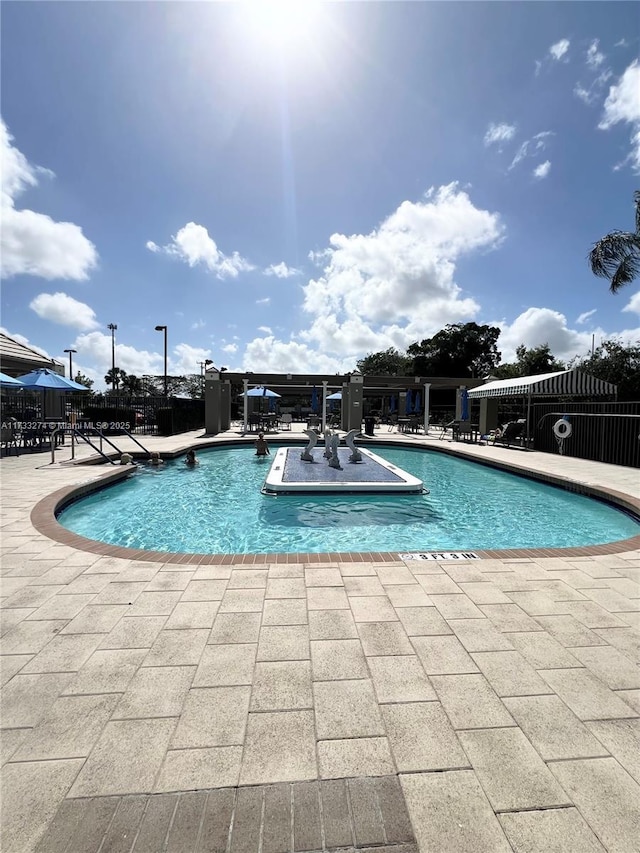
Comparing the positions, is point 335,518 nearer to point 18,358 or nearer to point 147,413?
point 18,358

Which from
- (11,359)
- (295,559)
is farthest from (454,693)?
(11,359)

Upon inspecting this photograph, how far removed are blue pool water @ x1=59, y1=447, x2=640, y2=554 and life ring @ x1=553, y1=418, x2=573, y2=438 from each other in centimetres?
371

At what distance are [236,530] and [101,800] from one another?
4.98 metres

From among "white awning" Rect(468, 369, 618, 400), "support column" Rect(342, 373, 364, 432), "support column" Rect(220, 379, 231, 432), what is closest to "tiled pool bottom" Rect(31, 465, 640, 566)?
"white awning" Rect(468, 369, 618, 400)

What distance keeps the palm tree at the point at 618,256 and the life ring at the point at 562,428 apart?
14.8 ft

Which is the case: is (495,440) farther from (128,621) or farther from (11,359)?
(11,359)

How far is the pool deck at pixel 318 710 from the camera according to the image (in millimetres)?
1434

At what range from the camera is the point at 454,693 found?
212 cm

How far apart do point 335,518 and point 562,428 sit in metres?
9.43

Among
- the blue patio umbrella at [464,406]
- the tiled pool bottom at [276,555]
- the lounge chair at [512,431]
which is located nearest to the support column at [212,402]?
the blue patio umbrella at [464,406]

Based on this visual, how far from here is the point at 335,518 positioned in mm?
7051

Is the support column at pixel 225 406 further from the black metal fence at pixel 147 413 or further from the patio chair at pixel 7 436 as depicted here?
the patio chair at pixel 7 436

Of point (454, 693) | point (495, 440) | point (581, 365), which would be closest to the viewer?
point (454, 693)

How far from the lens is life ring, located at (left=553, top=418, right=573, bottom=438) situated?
12477 mm
